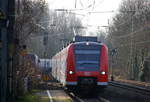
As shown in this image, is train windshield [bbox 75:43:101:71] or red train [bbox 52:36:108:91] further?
train windshield [bbox 75:43:101:71]

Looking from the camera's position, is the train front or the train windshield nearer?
the train front

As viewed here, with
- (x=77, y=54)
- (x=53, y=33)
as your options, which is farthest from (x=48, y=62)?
(x=77, y=54)

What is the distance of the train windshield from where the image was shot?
75.3 feet

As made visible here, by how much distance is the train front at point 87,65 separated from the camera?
22750 millimetres

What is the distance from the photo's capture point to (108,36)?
6128 centimetres

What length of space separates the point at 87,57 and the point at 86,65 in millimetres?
482

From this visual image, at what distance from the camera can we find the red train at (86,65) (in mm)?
22766

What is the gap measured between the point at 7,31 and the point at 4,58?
1.28m

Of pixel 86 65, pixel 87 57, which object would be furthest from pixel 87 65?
pixel 87 57

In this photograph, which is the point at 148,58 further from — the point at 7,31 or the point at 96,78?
the point at 7,31

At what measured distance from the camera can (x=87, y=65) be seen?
22984mm

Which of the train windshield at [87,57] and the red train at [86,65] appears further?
the train windshield at [87,57]

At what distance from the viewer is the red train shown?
22.8 m

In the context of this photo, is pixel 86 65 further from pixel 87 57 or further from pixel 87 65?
pixel 87 57
